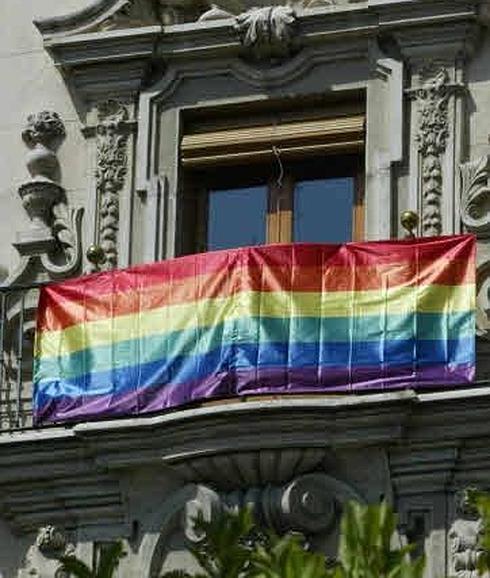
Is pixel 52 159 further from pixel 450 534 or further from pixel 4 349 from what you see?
pixel 450 534

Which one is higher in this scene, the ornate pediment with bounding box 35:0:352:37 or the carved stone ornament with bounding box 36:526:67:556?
the ornate pediment with bounding box 35:0:352:37

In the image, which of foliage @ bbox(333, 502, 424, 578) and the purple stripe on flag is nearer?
foliage @ bbox(333, 502, 424, 578)

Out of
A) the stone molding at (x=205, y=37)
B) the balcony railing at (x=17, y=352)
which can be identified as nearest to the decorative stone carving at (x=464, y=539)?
the balcony railing at (x=17, y=352)

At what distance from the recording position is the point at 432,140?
1977 cm

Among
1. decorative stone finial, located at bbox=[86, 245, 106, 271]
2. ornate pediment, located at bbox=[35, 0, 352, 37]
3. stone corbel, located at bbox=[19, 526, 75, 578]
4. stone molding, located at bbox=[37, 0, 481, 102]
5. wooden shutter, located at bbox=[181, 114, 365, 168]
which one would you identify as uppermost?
ornate pediment, located at bbox=[35, 0, 352, 37]

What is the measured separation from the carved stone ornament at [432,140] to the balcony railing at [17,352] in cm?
242

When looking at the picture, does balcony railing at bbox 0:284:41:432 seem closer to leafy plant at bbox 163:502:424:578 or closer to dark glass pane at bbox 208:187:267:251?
dark glass pane at bbox 208:187:267:251

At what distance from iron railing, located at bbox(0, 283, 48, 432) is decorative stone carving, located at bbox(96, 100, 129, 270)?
21.4 inches

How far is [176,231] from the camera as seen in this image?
2020cm

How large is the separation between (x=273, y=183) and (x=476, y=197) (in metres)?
1.48

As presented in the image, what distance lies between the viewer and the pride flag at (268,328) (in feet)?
62.1

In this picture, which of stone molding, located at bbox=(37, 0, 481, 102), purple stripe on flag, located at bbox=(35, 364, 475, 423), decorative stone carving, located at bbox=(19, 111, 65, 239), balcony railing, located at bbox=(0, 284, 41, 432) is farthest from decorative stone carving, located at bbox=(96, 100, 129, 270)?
purple stripe on flag, located at bbox=(35, 364, 475, 423)

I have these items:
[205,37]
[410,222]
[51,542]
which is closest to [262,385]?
[410,222]

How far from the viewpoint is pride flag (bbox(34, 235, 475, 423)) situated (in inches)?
745
